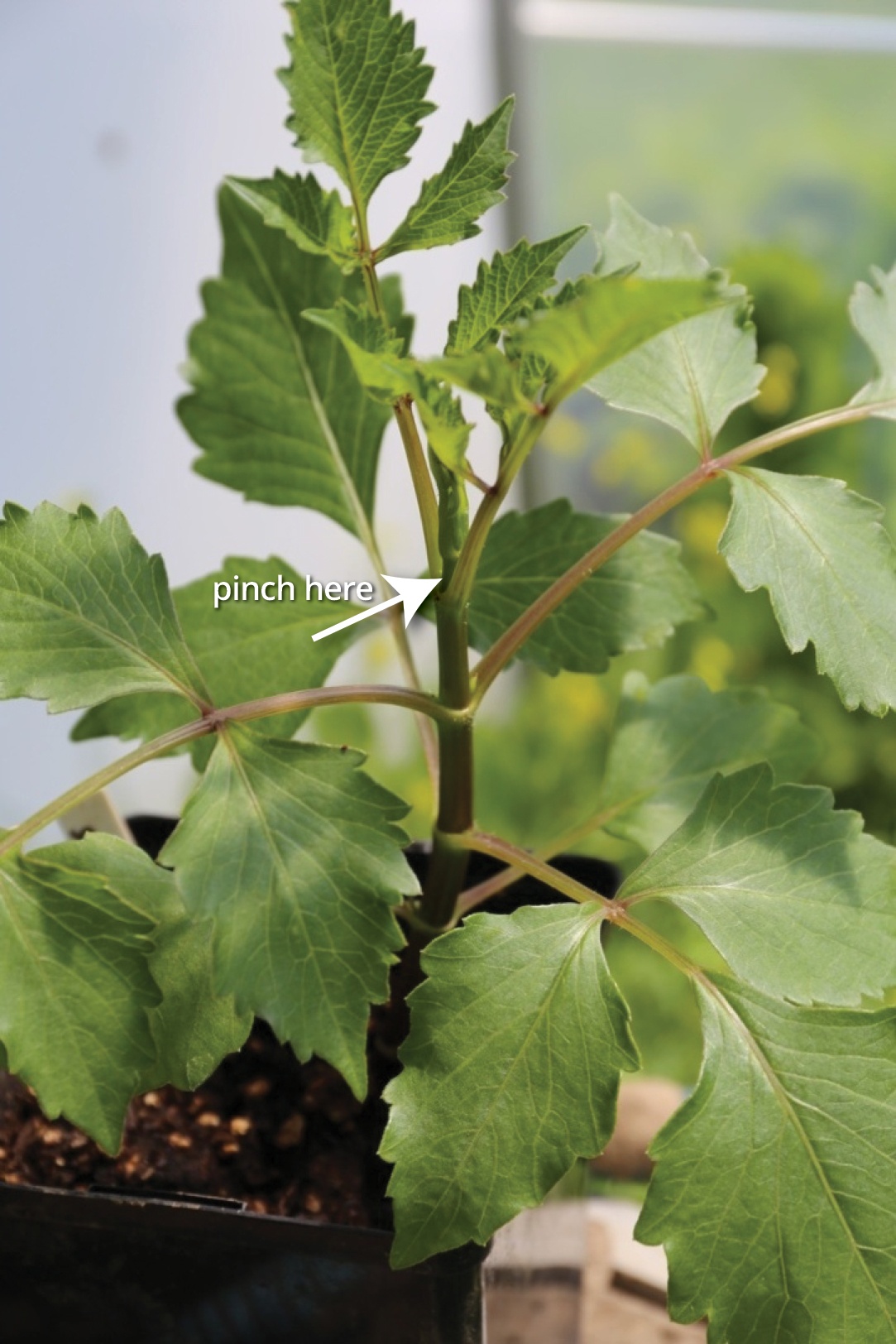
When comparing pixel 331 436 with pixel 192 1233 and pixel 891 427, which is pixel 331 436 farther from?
pixel 891 427

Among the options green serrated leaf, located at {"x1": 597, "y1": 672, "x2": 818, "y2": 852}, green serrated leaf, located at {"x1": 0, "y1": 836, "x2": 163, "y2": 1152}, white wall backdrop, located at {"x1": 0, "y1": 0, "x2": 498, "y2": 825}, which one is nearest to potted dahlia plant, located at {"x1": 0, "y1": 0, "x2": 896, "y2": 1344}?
green serrated leaf, located at {"x1": 0, "y1": 836, "x2": 163, "y2": 1152}

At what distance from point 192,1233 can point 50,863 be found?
0.42 feet

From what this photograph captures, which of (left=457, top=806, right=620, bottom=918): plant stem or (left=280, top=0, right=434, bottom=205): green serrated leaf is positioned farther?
(left=457, top=806, right=620, bottom=918): plant stem

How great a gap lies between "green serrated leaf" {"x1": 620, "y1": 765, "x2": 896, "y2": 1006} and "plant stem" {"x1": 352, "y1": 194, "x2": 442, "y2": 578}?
4.3 inches

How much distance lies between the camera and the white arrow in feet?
1.30

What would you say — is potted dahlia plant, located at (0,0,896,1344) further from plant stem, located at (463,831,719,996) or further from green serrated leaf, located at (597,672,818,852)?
green serrated leaf, located at (597,672,818,852)

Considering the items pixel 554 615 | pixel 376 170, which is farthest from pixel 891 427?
pixel 376 170

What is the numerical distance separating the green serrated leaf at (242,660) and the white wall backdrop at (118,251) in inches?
16.7

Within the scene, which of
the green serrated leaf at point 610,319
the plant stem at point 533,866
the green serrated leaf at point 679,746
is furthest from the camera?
the green serrated leaf at point 679,746

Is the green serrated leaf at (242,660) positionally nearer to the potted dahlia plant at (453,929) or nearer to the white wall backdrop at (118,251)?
the potted dahlia plant at (453,929)

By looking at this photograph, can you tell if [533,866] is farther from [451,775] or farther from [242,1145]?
[242,1145]

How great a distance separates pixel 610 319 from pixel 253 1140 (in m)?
0.30

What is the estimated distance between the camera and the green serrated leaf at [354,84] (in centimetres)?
34

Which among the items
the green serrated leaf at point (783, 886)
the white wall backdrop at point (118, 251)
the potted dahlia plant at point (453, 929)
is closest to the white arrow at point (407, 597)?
the potted dahlia plant at point (453, 929)
